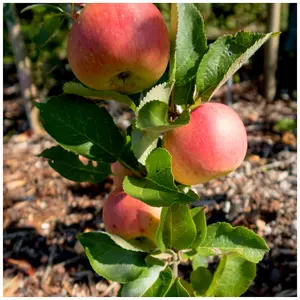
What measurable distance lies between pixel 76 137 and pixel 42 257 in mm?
910

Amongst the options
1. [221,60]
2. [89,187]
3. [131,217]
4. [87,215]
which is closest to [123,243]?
[131,217]

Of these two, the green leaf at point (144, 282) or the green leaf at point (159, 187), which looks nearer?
the green leaf at point (159, 187)

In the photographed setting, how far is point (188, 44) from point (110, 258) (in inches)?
18.6

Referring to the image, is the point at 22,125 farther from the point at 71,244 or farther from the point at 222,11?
the point at 222,11

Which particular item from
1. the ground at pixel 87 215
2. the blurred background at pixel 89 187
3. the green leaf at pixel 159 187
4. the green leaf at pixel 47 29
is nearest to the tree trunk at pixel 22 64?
the blurred background at pixel 89 187

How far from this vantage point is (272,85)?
8.21 ft

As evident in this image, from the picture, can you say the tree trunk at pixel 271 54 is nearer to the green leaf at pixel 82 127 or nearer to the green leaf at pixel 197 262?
the green leaf at pixel 197 262

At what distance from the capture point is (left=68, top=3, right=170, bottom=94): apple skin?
0.69 m

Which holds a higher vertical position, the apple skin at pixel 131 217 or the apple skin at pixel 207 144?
the apple skin at pixel 207 144

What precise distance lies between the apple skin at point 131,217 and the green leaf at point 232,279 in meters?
0.25

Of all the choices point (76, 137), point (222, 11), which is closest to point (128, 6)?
point (76, 137)

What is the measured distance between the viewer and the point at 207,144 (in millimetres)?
755

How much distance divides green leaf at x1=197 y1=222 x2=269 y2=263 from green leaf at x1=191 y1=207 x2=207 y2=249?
4 cm

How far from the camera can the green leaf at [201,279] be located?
46.1 inches
